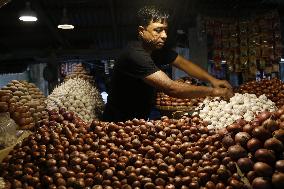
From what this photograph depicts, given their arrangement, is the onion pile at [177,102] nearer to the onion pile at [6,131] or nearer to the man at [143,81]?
the man at [143,81]

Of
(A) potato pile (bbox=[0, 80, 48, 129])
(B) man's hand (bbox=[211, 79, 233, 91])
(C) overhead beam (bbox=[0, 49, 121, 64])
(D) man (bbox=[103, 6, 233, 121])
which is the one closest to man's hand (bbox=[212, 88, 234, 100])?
(D) man (bbox=[103, 6, 233, 121])

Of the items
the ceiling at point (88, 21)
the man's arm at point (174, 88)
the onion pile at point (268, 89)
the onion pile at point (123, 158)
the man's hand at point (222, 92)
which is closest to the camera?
the onion pile at point (123, 158)

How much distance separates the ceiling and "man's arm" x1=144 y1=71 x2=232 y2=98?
5187mm

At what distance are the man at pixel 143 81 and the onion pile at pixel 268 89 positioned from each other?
1.89 m

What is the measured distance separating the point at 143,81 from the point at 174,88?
1.54 feet

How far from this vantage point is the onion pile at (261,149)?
5.82 ft

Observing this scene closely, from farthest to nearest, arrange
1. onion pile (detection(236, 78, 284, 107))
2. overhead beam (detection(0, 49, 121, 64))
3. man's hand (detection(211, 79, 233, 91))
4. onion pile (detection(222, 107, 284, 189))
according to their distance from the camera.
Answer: overhead beam (detection(0, 49, 121, 64)) → onion pile (detection(236, 78, 284, 107)) → man's hand (detection(211, 79, 233, 91)) → onion pile (detection(222, 107, 284, 189))

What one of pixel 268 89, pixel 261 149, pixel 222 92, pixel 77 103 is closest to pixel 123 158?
pixel 261 149

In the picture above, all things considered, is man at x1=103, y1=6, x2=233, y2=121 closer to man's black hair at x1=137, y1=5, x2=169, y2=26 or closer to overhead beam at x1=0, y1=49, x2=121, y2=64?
man's black hair at x1=137, y1=5, x2=169, y2=26

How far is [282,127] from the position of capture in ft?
6.44

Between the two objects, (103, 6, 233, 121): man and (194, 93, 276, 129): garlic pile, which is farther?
(103, 6, 233, 121): man

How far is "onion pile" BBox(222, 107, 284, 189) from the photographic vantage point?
1.78m

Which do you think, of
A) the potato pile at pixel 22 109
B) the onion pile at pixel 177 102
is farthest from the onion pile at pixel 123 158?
the onion pile at pixel 177 102

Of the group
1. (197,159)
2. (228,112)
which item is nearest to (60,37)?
(228,112)
